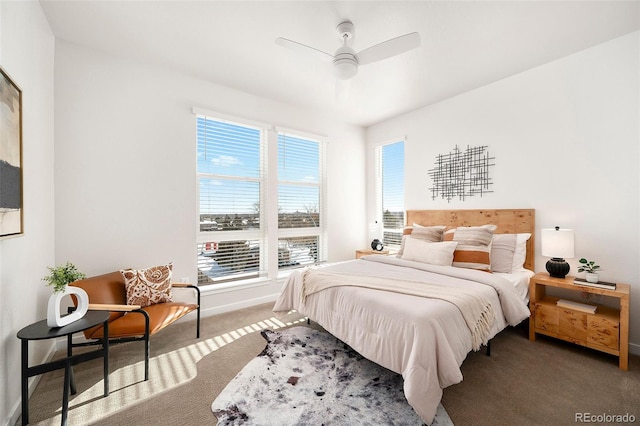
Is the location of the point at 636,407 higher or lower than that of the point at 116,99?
lower

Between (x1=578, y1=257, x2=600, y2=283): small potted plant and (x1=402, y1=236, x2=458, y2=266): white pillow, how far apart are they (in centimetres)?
110

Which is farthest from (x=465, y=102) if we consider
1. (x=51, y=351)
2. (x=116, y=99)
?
(x=51, y=351)

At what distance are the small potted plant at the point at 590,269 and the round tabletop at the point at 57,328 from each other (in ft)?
13.4

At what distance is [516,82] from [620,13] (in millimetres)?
1006

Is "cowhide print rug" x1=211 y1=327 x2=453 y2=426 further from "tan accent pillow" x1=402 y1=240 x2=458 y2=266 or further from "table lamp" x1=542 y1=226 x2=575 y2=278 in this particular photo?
"table lamp" x1=542 y1=226 x2=575 y2=278

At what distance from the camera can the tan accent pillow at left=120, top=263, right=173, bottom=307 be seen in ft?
8.46

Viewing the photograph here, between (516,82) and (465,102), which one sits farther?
(465,102)

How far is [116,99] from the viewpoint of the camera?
9.33 ft

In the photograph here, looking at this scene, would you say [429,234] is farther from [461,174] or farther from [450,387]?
[450,387]

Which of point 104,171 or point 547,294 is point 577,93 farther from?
point 104,171

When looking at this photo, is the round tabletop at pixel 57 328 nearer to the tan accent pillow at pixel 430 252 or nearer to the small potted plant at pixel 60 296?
the small potted plant at pixel 60 296

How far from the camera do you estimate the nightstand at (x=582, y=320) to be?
2.18 m

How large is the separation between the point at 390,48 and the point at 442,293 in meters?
1.95

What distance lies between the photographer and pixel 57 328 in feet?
5.57
